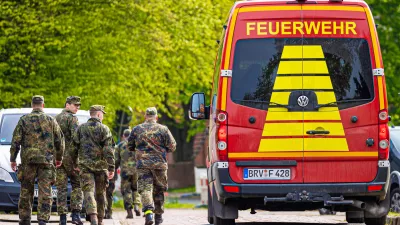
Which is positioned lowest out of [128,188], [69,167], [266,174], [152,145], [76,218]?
[76,218]

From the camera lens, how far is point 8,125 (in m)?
22.0

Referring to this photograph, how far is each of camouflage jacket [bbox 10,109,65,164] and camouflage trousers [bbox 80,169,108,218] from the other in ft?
3.42

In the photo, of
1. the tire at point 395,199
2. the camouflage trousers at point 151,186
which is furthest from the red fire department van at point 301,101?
the tire at point 395,199

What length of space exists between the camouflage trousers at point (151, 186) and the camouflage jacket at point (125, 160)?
6.26 metres

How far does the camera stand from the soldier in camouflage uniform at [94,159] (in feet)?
57.1

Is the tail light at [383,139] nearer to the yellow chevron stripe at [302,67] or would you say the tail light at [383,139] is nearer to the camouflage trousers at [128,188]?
the yellow chevron stripe at [302,67]

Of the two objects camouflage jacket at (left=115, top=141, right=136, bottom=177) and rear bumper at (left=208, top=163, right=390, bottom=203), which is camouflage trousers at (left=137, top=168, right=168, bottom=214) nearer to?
rear bumper at (left=208, top=163, right=390, bottom=203)

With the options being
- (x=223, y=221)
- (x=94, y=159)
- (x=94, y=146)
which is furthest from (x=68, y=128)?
(x=223, y=221)

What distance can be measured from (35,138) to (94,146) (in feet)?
4.45

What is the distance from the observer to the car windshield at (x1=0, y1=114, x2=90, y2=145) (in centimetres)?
2172

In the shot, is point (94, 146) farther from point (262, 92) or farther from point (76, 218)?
point (262, 92)

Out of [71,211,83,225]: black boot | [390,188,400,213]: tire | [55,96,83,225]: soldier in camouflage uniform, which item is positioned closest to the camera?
[71,211,83,225]: black boot

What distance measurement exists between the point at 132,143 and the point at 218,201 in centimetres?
451

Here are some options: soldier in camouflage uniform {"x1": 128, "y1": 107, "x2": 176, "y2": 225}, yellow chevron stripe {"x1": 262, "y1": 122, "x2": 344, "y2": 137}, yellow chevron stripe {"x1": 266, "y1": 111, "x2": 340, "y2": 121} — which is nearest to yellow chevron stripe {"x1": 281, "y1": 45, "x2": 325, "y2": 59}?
yellow chevron stripe {"x1": 266, "y1": 111, "x2": 340, "y2": 121}
